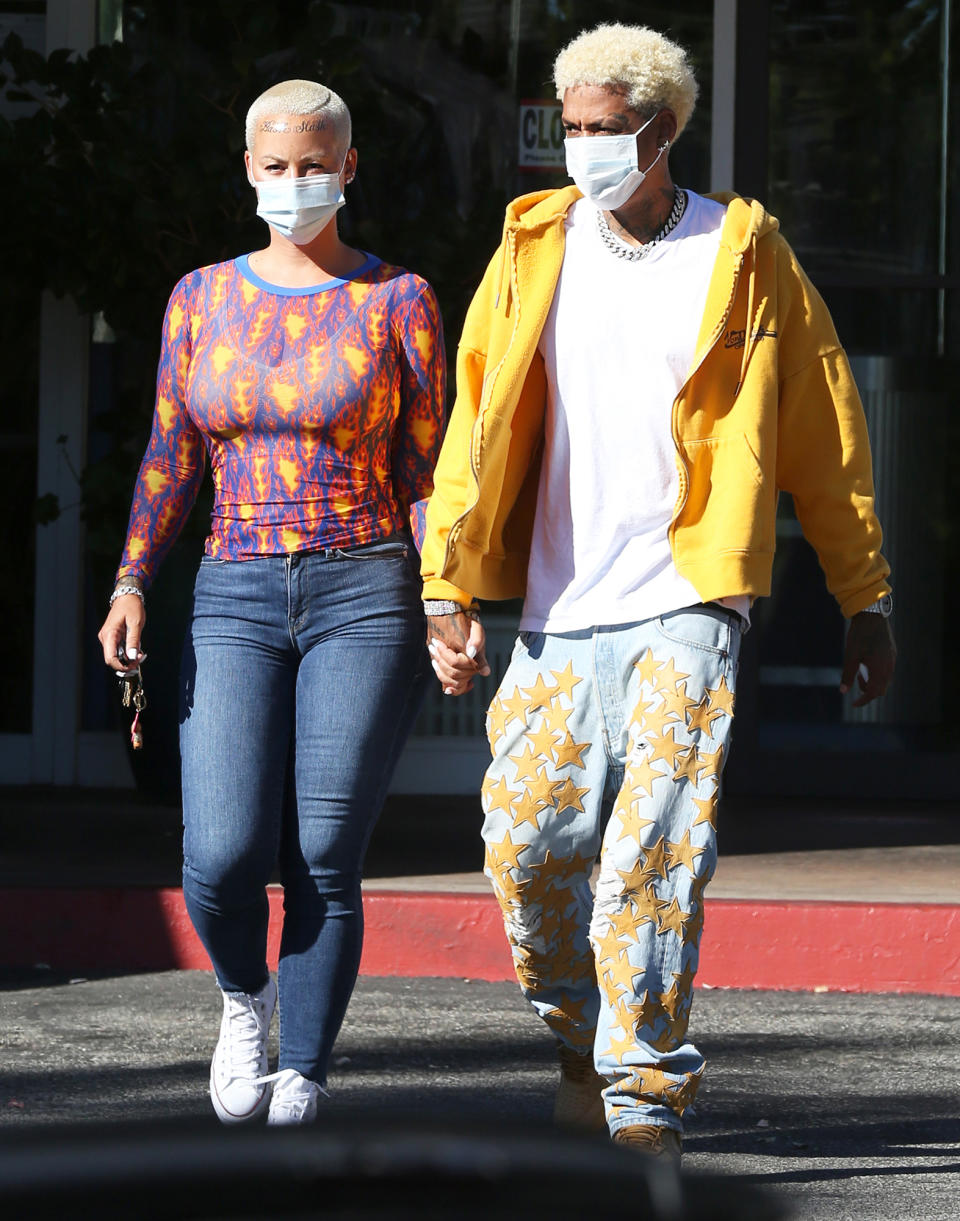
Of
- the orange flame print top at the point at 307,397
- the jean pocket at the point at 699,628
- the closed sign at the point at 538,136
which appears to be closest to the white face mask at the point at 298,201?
the orange flame print top at the point at 307,397

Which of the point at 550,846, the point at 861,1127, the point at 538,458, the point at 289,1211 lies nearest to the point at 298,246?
the point at 538,458

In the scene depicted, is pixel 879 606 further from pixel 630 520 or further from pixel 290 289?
pixel 290 289

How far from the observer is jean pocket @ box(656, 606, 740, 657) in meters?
3.23

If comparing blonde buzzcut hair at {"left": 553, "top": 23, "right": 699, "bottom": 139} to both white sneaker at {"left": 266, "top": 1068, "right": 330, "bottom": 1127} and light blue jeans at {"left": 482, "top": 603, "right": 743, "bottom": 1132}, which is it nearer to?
light blue jeans at {"left": 482, "top": 603, "right": 743, "bottom": 1132}

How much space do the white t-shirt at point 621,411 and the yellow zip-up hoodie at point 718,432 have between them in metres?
0.03

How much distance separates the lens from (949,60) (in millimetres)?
7688

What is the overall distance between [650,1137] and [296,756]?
35.1 inches

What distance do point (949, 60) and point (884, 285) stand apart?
2.96 ft

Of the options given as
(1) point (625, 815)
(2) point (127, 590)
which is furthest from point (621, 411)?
(2) point (127, 590)

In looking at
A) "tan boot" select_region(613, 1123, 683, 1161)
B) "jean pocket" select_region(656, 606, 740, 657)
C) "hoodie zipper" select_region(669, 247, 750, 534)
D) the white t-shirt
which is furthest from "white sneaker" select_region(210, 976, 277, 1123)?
"hoodie zipper" select_region(669, 247, 750, 534)

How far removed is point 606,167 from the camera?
3270 mm

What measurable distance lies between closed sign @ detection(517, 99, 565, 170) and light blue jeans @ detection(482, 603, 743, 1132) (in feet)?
15.7

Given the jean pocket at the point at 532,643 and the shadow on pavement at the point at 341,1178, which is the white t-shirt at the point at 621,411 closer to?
the jean pocket at the point at 532,643

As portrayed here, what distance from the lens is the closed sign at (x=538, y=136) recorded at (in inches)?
309
